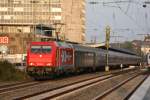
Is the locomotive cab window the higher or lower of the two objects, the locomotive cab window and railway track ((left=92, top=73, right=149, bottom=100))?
the higher

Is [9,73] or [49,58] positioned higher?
[49,58]

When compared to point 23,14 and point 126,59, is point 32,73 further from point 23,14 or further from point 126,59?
point 23,14

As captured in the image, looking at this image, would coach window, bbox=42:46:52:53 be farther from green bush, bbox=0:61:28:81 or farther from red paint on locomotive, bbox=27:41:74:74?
green bush, bbox=0:61:28:81

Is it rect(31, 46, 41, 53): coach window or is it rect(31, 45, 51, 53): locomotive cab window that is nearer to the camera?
rect(31, 45, 51, 53): locomotive cab window

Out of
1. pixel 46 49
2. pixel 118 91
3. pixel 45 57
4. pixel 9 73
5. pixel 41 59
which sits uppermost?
pixel 46 49

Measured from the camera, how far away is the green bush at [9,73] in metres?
→ 38.7

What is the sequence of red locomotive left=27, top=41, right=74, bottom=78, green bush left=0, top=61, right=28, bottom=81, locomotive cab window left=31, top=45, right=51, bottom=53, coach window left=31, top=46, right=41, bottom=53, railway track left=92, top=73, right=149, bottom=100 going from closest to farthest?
railway track left=92, top=73, right=149, bottom=100
red locomotive left=27, top=41, right=74, bottom=78
green bush left=0, top=61, right=28, bottom=81
locomotive cab window left=31, top=45, right=51, bottom=53
coach window left=31, top=46, right=41, bottom=53

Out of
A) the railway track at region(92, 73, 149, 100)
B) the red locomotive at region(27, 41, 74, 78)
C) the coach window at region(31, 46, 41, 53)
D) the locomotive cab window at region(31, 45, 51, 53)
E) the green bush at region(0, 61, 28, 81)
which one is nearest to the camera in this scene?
the railway track at region(92, 73, 149, 100)

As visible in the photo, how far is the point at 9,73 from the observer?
39125mm

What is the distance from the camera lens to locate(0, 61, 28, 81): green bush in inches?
1522

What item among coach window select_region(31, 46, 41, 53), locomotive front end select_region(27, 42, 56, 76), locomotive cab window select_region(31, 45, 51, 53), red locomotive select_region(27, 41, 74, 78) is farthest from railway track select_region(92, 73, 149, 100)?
coach window select_region(31, 46, 41, 53)

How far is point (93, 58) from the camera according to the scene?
6078cm

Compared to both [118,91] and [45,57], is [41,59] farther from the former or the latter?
[118,91]

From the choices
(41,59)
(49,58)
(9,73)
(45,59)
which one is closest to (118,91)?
(49,58)
